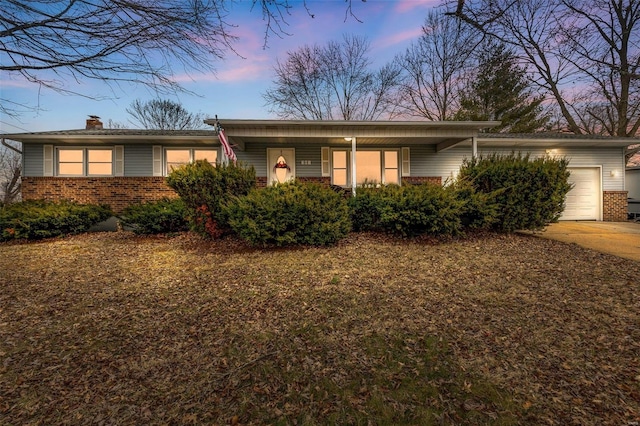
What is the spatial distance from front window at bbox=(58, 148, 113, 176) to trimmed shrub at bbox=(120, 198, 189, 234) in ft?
16.0

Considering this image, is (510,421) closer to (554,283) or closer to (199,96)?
(554,283)

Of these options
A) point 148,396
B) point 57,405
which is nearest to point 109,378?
point 57,405

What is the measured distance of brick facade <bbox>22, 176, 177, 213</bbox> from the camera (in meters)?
10.6

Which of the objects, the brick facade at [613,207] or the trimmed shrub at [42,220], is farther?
the brick facade at [613,207]

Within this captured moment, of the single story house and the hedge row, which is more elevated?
the single story house

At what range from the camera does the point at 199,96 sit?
2.86m

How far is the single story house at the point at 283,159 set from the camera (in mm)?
10586

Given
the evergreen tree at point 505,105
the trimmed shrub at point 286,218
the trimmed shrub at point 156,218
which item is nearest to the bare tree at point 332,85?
the evergreen tree at point 505,105

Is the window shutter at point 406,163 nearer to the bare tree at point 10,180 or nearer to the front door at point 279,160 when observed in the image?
the front door at point 279,160

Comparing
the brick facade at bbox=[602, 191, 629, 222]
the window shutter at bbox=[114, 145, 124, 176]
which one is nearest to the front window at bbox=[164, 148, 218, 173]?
the window shutter at bbox=[114, 145, 124, 176]

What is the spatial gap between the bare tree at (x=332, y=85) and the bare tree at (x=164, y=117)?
8458 millimetres

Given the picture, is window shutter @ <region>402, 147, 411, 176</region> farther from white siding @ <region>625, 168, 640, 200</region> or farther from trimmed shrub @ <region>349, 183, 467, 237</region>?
white siding @ <region>625, 168, 640, 200</region>

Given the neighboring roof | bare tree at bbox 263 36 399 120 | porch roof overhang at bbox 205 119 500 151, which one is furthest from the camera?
bare tree at bbox 263 36 399 120

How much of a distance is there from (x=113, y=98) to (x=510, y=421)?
4.09m
